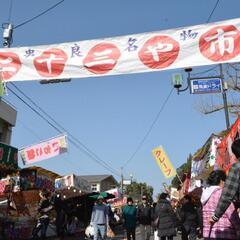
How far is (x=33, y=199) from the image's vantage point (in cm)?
1593

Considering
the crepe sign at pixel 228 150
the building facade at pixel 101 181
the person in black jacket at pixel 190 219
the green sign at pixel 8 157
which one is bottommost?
the person in black jacket at pixel 190 219

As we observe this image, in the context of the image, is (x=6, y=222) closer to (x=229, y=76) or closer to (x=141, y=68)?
(x=141, y=68)

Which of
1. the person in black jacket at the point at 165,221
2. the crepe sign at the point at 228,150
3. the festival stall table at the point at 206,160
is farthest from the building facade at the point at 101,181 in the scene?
the person in black jacket at the point at 165,221

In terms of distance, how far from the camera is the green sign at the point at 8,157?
15602mm

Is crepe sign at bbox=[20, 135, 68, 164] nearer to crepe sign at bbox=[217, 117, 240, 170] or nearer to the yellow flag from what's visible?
crepe sign at bbox=[217, 117, 240, 170]

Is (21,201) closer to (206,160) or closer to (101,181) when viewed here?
(206,160)

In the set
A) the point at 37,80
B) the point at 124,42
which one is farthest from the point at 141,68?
the point at 37,80

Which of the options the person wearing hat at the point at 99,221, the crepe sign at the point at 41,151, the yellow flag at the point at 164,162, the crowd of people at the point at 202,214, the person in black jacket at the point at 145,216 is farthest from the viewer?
the yellow flag at the point at 164,162

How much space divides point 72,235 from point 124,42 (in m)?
13.2

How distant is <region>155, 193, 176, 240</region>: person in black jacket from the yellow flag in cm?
1266

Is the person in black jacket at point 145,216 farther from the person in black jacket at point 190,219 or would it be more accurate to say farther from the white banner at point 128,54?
the white banner at point 128,54

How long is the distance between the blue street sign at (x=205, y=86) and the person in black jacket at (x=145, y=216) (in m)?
3.65

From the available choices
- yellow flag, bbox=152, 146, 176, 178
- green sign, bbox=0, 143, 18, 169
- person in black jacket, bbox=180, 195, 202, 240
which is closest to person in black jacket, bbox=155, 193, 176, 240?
person in black jacket, bbox=180, 195, 202, 240

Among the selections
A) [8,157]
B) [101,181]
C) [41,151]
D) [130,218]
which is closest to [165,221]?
[130,218]
